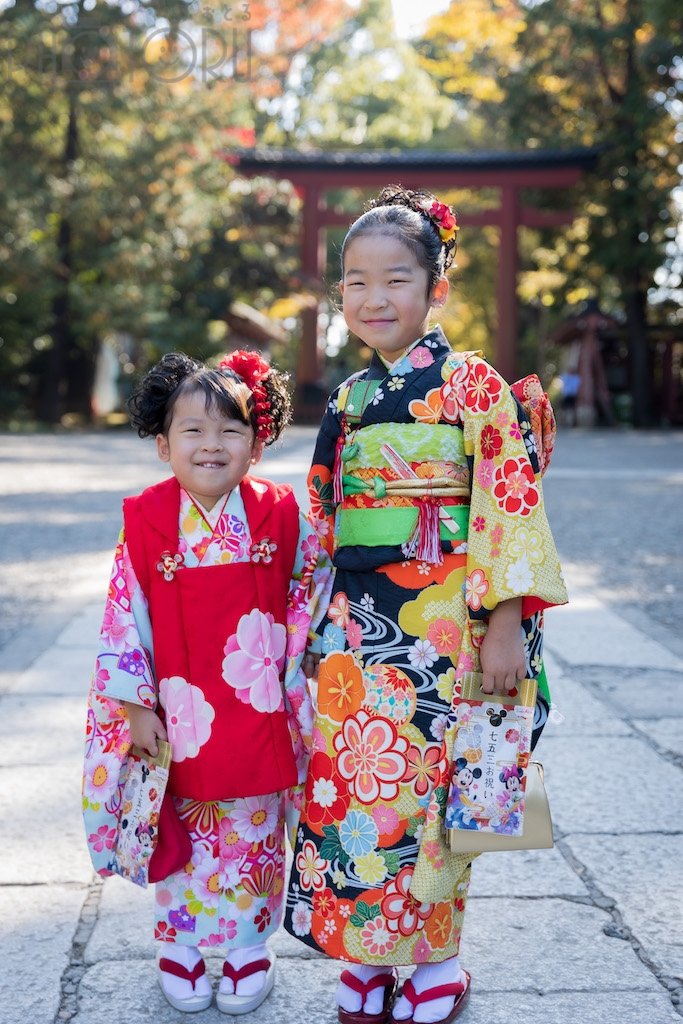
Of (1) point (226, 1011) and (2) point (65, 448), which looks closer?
(1) point (226, 1011)

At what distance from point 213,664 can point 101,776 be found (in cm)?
29

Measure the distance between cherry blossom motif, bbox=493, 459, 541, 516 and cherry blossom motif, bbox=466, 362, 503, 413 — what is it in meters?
0.10

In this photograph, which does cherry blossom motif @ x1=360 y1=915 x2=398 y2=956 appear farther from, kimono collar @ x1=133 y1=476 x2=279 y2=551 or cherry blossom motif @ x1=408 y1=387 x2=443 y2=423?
cherry blossom motif @ x1=408 y1=387 x2=443 y2=423

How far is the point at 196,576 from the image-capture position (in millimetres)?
1993

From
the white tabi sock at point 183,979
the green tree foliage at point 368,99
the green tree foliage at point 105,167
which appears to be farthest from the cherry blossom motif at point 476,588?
the green tree foliage at point 368,99

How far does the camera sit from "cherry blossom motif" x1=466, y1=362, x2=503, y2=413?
194 cm

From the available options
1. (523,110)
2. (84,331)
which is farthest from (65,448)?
(523,110)

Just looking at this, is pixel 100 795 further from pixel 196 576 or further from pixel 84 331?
pixel 84 331

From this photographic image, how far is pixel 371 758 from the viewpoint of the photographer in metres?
1.94

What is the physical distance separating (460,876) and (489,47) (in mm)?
21492

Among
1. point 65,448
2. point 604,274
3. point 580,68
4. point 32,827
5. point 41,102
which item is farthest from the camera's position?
point 604,274

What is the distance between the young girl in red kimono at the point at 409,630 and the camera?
192 cm

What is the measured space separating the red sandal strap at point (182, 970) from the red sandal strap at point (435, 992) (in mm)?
363

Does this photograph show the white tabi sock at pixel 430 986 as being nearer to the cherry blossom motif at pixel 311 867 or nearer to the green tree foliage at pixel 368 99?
the cherry blossom motif at pixel 311 867
